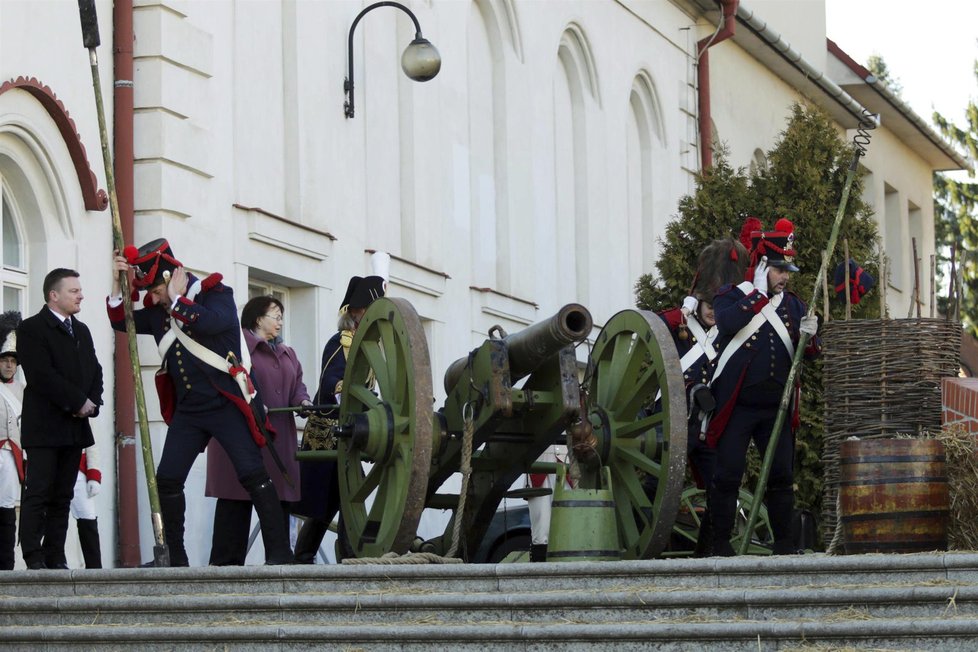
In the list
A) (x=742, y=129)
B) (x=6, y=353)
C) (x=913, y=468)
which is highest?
(x=742, y=129)

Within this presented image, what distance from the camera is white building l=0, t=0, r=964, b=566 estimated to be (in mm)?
12305

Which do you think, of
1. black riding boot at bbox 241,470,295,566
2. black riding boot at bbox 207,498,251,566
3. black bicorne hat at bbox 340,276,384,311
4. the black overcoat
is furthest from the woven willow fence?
the black overcoat

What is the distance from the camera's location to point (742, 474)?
9672 mm

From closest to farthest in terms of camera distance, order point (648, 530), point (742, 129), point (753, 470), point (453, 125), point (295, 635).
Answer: point (295, 635), point (648, 530), point (753, 470), point (453, 125), point (742, 129)

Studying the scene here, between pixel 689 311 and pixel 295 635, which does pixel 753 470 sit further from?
pixel 295 635

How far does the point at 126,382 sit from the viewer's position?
12.4m

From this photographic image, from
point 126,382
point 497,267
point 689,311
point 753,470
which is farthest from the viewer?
point 497,267

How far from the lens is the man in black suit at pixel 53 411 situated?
9.59 metres

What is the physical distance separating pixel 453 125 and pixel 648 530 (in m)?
9.22

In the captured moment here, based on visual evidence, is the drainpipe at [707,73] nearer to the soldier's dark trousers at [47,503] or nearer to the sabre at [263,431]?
the sabre at [263,431]

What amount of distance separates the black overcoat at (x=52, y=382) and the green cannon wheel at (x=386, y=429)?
1271mm

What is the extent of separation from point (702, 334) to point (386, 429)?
79.7 inches

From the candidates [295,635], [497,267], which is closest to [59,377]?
[295,635]

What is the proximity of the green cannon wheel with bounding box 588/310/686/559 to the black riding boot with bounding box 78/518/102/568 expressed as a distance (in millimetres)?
2997
